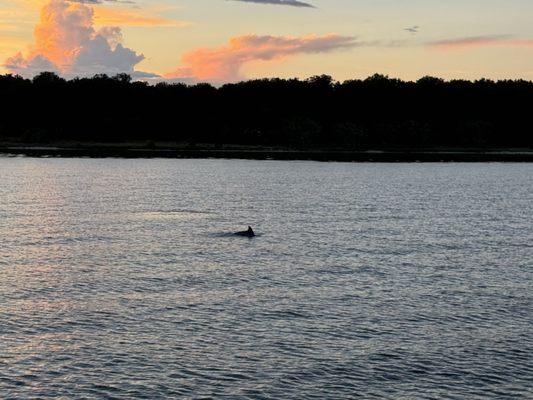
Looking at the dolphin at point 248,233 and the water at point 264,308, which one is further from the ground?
the dolphin at point 248,233

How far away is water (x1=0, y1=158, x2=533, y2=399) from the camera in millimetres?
39656

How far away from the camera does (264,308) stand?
179 ft

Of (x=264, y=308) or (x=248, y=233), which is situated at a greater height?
(x=248, y=233)

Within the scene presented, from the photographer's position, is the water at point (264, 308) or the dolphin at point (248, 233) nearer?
the water at point (264, 308)

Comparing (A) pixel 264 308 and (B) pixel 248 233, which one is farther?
(B) pixel 248 233

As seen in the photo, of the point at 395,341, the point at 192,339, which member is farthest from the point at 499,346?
the point at 192,339

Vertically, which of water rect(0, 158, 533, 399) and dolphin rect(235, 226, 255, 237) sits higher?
dolphin rect(235, 226, 255, 237)

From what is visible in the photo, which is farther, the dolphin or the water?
the dolphin

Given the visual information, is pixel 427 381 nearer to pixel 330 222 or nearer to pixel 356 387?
pixel 356 387

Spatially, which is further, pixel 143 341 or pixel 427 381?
pixel 143 341

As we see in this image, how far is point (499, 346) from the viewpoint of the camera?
149 feet

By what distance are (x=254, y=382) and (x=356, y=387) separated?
5.45m

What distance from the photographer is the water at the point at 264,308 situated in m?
39.7

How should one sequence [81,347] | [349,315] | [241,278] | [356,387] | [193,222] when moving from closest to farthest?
[356,387] → [81,347] → [349,315] → [241,278] → [193,222]
